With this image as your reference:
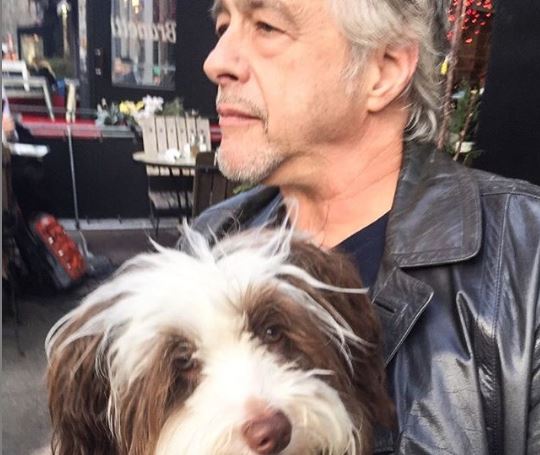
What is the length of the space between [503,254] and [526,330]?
149mm

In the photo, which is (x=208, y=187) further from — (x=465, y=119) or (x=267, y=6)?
(x=465, y=119)

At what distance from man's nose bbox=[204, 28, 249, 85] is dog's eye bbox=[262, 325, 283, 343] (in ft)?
1.82

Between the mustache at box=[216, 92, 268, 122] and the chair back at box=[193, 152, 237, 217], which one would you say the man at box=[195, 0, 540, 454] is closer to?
the mustache at box=[216, 92, 268, 122]

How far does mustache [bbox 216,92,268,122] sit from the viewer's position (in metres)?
1.35

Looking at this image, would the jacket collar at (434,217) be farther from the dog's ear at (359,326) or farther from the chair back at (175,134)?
the chair back at (175,134)

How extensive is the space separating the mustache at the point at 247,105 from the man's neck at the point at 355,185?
0.57ft

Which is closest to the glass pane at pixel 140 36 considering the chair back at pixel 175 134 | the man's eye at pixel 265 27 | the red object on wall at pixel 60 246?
the chair back at pixel 175 134

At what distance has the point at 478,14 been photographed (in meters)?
4.50

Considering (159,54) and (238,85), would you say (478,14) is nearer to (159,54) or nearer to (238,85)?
(159,54)

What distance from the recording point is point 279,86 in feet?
4.39

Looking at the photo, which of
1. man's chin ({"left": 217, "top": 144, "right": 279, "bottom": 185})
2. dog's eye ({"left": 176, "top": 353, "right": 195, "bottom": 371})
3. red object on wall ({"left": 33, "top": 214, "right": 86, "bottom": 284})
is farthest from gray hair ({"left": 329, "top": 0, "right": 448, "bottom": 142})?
red object on wall ({"left": 33, "top": 214, "right": 86, "bottom": 284})

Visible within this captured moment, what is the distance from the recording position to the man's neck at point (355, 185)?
1.42 m

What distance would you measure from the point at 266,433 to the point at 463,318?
463 mm

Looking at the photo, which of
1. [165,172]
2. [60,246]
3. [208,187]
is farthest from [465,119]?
[60,246]
